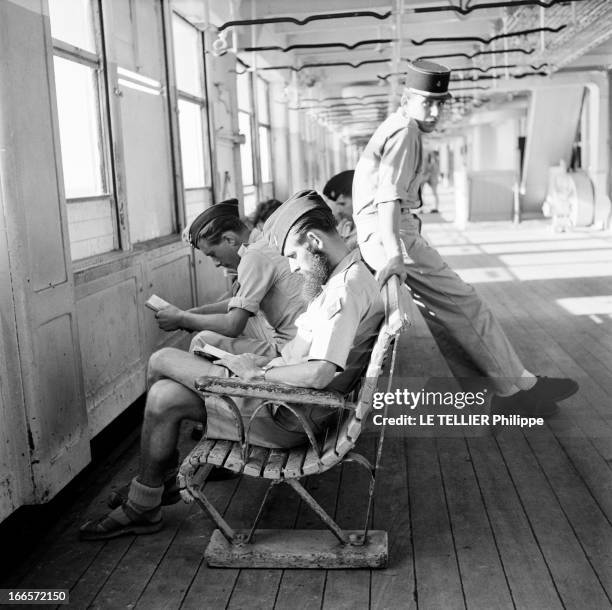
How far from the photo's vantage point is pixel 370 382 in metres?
2.29

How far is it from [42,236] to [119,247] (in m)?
1.41

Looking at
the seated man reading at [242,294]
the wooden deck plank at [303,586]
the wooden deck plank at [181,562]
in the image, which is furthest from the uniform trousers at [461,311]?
the wooden deck plank at [181,562]

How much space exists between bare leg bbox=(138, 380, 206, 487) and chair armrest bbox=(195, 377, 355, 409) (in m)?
0.30

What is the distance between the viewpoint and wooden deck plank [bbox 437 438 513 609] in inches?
89.9

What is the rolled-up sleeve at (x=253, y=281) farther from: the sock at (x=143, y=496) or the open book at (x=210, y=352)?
the sock at (x=143, y=496)

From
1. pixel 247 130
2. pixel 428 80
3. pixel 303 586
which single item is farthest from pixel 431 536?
pixel 247 130

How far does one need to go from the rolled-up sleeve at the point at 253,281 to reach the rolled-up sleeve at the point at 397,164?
0.82 m

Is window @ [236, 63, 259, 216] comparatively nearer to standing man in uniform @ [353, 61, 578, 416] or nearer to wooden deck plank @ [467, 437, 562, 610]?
standing man in uniform @ [353, 61, 578, 416]

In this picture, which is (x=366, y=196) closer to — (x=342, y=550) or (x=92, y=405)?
(x=92, y=405)

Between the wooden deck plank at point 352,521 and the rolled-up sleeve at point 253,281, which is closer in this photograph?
the wooden deck plank at point 352,521

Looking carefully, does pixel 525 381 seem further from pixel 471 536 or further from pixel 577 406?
pixel 471 536

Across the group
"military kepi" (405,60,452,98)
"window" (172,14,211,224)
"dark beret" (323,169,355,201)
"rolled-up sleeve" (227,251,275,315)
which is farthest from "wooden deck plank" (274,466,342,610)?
"window" (172,14,211,224)

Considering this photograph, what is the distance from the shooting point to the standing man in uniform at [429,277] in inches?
145

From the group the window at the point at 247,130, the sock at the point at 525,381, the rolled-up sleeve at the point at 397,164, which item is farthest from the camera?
the window at the point at 247,130
